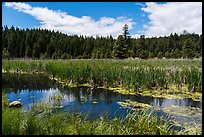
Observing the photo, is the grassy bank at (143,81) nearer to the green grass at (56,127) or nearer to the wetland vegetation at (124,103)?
the wetland vegetation at (124,103)

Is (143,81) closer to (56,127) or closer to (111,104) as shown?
(111,104)

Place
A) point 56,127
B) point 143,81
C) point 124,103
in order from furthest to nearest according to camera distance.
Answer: point 143,81, point 124,103, point 56,127

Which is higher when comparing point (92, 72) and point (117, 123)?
point (92, 72)

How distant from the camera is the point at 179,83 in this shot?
10141 millimetres

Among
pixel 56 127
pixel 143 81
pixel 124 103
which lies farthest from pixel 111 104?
pixel 56 127

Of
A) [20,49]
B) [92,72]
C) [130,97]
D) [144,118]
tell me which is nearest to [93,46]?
[20,49]

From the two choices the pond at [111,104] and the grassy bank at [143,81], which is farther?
the grassy bank at [143,81]

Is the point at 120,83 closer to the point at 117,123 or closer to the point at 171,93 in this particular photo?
the point at 171,93

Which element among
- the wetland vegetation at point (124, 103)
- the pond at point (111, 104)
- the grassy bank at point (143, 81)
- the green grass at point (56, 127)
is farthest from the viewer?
the grassy bank at point (143, 81)

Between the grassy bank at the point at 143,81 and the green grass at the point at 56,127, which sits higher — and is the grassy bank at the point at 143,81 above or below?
above

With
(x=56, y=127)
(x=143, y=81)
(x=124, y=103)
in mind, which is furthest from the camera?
(x=143, y=81)

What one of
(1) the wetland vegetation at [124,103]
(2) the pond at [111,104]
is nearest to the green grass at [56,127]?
(1) the wetland vegetation at [124,103]

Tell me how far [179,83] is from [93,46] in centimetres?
3695

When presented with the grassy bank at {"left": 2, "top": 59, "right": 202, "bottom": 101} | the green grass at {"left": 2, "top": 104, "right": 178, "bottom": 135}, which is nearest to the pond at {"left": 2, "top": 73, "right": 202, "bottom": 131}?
the grassy bank at {"left": 2, "top": 59, "right": 202, "bottom": 101}
